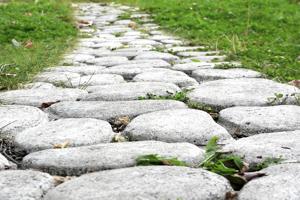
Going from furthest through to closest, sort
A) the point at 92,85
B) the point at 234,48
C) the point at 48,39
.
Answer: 1. the point at 48,39
2. the point at 234,48
3. the point at 92,85

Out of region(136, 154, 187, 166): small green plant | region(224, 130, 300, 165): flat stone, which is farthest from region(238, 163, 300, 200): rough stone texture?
region(136, 154, 187, 166): small green plant

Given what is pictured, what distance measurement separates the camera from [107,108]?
207 cm

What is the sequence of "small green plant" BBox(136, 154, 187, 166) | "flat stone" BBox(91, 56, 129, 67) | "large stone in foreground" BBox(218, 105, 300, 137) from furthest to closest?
"flat stone" BBox(91, 56, 129, 67), "large stone in foreground" BBox(218, 105, 300, 137), "small green plant" BBox(136, 154, 187, 166)

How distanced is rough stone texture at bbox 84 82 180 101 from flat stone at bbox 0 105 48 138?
0.39 m

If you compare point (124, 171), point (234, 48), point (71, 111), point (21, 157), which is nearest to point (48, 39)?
point (234, 48)

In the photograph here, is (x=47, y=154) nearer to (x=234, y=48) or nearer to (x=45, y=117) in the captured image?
(x=45, y=117)

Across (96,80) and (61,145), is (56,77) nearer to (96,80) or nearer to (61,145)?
(96,80)

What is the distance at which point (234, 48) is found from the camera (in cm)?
410

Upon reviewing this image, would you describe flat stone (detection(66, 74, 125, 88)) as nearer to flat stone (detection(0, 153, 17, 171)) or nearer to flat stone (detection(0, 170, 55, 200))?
flat stone (detection(0, 153, 17, 171))

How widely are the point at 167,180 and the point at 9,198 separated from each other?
0.37 metres

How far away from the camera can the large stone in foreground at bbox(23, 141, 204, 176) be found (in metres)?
1.43

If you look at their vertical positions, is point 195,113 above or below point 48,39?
above

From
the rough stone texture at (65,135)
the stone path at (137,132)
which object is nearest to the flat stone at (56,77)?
the stone path at (137,132)

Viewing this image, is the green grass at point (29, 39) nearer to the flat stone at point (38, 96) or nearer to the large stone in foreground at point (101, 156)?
the flat stone at point (38, 96)
